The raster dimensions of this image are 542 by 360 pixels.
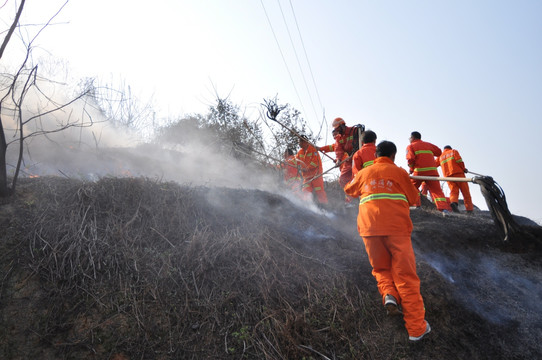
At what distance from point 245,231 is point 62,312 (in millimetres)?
2386

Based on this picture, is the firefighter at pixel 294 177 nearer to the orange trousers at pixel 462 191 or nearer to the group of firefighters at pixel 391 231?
the orange trousers at pixel 462 191

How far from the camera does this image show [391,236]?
3410 millimetres

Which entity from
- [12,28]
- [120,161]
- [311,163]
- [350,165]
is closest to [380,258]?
[350,165]

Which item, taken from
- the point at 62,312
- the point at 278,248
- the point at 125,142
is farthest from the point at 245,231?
the point at 125,142

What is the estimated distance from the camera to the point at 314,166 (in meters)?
8.34

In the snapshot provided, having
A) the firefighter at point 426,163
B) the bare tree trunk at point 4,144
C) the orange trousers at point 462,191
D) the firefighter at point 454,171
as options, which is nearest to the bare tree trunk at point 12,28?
the bare tree trunk at point 4,144

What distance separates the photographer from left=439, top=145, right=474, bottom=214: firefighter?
26.8 ft

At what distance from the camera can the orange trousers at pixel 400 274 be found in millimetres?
3116

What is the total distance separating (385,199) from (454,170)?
576 cm

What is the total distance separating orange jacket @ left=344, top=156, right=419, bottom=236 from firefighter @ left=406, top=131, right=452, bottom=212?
4145mm

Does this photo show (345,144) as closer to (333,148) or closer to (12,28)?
(333,148)

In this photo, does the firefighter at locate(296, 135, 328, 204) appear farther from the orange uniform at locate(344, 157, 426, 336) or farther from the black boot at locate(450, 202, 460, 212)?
the orange uniform at locate(344, 157, 426, 336)

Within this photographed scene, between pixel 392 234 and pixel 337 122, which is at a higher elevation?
pixel 337 122

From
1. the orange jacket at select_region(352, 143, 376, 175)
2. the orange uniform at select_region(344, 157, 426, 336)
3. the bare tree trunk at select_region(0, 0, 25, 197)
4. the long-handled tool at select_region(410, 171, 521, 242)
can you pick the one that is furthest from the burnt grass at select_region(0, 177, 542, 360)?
the orange jacket at select_region(352, 143, 376, 175)
